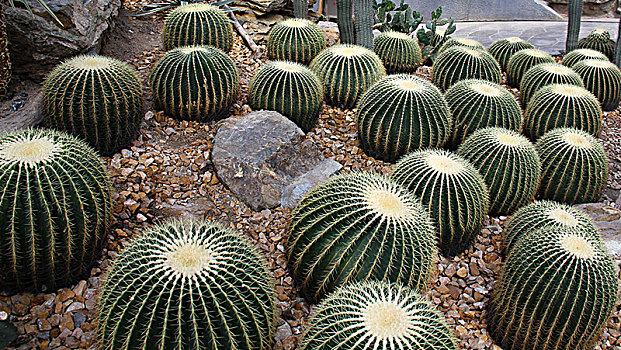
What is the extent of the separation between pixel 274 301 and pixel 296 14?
544cm

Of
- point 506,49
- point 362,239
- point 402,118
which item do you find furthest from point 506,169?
point 506,49

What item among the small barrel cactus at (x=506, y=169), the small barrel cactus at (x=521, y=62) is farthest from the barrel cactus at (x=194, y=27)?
the small barrel cactus at (x=521, y=62)

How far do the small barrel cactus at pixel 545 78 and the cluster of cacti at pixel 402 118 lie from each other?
2.36 m

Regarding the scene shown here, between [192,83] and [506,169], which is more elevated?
[192,83]

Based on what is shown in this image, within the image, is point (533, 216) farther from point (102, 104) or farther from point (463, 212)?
point (102, 104)

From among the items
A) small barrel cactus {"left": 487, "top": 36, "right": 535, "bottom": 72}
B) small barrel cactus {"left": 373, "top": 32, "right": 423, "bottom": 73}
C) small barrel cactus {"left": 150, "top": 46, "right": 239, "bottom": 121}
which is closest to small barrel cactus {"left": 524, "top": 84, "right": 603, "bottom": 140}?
small barrel cactus {"left": 373, "top": 32, "right": 423, "bottom": 73}

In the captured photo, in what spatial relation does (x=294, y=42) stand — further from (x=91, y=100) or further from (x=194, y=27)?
(x=91, y=100)

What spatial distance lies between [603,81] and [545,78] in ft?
3.67

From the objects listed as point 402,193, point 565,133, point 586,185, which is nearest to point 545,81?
point 565,133

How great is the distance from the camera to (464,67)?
6156mm

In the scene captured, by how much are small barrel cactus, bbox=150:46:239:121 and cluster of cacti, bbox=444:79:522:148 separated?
2420 millimetres

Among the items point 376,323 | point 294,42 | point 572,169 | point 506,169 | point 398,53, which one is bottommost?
point 572,169

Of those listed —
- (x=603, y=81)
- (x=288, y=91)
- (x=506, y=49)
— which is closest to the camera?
(x=288, y=91)

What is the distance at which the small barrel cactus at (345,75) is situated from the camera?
5.29 m
